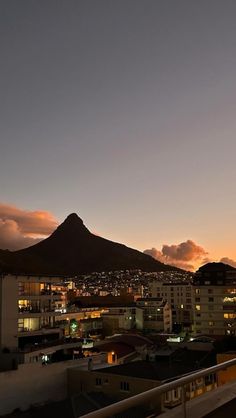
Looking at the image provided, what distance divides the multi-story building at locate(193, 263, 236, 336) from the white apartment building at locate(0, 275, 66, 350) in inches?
1195

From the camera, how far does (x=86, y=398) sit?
20562mm

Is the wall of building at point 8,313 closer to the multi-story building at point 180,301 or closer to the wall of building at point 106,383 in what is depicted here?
the wall of building at point 106,383

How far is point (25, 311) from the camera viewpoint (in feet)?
105

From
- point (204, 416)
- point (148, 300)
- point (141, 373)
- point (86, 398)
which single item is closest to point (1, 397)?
point (86, 398)

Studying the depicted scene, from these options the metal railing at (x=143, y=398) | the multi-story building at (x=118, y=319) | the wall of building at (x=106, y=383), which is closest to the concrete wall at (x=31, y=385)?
the wall of building at (x=106, y=383)

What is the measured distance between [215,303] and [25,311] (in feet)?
117

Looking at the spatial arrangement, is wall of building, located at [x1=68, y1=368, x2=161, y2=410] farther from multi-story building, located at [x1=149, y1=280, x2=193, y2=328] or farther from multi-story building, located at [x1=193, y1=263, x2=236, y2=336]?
multi-story building, located at [x1=149, y1=280, x2=193, y2=328]

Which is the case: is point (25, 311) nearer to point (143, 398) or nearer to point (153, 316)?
point (143, 398)

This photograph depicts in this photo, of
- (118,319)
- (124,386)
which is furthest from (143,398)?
(118,319)

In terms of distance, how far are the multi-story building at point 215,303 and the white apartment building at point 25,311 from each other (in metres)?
30.4

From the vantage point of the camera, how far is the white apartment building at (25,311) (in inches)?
1167

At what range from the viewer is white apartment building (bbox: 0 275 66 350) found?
2964cm

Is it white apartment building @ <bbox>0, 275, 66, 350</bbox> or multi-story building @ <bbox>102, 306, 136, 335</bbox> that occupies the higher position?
white apartment building @ <bbox>0, 275, 66, 350</bbox>

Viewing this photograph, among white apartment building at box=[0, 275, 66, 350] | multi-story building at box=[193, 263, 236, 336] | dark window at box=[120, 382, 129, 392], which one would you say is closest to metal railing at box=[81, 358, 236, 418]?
dark window at box=[120, 382, 129, 392]
